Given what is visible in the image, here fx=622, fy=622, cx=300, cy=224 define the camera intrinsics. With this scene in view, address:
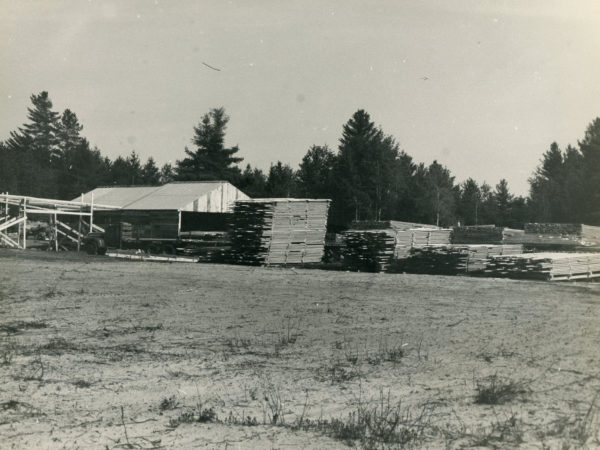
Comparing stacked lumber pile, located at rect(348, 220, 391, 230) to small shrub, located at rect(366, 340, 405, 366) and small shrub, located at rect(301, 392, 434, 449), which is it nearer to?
small shrub, located at rect(366, 340, 405, 366)

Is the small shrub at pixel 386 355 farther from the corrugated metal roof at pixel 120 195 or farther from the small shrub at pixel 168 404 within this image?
the corrugated metal roof at pixel 120 195

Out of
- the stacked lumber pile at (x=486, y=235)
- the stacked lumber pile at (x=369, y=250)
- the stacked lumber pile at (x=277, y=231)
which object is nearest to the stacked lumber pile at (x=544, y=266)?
the stacked lumber pile at (x=369, y=250)

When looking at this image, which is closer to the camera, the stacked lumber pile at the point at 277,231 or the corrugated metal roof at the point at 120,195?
the stacked lumber pile at the point at 277,231

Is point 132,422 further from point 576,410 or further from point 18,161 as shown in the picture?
point 18,161

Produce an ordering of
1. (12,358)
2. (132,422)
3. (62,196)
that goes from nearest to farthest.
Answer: (132,422), (12,358), (62,196)

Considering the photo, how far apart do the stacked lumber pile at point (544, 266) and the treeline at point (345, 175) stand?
26750 millimetres

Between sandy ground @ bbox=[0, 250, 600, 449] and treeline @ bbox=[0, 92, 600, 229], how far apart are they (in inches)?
1530

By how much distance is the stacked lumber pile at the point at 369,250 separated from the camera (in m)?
23.2

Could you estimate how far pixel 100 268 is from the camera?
2084 cm

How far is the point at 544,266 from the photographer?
19.4m

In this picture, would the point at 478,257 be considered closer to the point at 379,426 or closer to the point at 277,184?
the point at 379,426

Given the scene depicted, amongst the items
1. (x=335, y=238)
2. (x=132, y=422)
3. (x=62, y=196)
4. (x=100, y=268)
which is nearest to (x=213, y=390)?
(x=132, y=422)

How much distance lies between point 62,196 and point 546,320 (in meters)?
74.7

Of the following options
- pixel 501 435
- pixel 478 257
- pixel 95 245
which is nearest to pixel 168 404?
pixel 501 435
